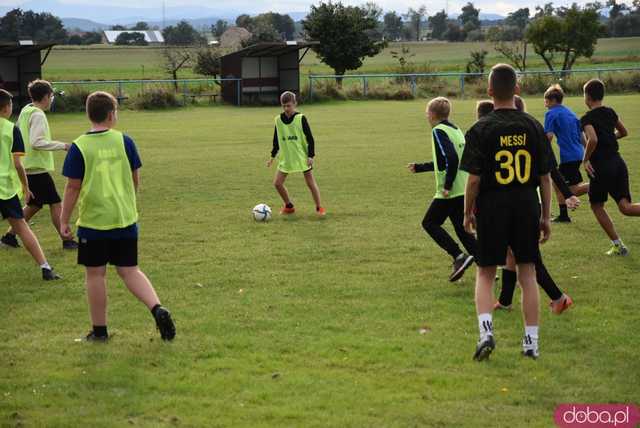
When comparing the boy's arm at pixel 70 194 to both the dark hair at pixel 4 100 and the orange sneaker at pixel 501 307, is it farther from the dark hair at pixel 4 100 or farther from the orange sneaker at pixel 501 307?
the orange sneaker at pixel 501 307

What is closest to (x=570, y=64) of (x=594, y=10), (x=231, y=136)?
(x=594, y=10)

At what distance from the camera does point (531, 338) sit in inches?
257

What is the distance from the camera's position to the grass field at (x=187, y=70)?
6600cm

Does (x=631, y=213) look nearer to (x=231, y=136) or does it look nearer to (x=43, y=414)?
(x=43, y=414)

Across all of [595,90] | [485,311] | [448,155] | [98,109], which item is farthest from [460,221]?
[98,109]

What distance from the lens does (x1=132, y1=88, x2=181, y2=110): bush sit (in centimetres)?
4084

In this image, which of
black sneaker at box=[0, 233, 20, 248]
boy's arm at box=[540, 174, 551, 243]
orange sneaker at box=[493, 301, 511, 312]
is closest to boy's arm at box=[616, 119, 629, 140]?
orange sneaker at box=[493, 301, 511, 312]

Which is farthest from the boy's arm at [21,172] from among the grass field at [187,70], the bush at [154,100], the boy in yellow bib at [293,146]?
the grass field at [187,70]

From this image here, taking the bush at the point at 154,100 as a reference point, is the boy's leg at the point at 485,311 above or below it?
above

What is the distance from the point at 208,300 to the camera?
8.42 metres

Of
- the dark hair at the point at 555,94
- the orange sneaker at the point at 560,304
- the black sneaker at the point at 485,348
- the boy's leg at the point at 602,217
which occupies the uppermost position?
the dark hair at the point at 555,94

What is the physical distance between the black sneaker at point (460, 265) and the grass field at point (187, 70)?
5250cm

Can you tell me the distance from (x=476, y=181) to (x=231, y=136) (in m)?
21.2

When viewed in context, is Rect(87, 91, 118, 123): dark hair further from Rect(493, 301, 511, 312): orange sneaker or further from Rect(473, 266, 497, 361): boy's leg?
Rect(493, 301, 511, 312): orange sneaker
